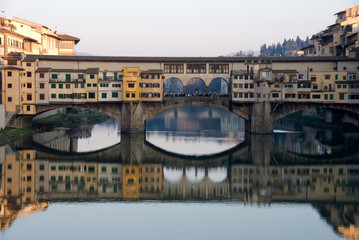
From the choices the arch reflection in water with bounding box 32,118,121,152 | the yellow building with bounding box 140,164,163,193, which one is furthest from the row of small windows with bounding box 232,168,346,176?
the arch reflection in water with bounding box 32,118,121,152

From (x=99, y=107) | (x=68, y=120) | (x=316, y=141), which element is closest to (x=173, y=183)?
(x=316, y=141)

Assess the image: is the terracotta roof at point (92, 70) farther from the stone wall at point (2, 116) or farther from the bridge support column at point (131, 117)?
the stone wall at point (2, 116)

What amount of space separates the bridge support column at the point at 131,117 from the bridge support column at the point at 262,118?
15751 millimetres

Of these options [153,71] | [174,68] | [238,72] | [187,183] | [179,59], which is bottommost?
[187,183]

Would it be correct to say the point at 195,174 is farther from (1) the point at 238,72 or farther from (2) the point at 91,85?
(1) the point at 238,72

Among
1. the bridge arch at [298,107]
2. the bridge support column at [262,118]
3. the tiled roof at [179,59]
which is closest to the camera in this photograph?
the bridge support column at [262,118]

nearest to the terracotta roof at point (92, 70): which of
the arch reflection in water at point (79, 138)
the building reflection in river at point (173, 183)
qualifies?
the arch reflection in water at point (79, 138)

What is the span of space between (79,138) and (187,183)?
2795cm

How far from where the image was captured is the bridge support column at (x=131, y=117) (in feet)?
210

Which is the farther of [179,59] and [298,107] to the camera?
[179,59]

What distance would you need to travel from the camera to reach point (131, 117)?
6406cm

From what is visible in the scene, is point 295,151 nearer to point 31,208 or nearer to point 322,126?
point 322,126

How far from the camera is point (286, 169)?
42906mm

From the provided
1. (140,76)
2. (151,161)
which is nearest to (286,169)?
(151,161)
